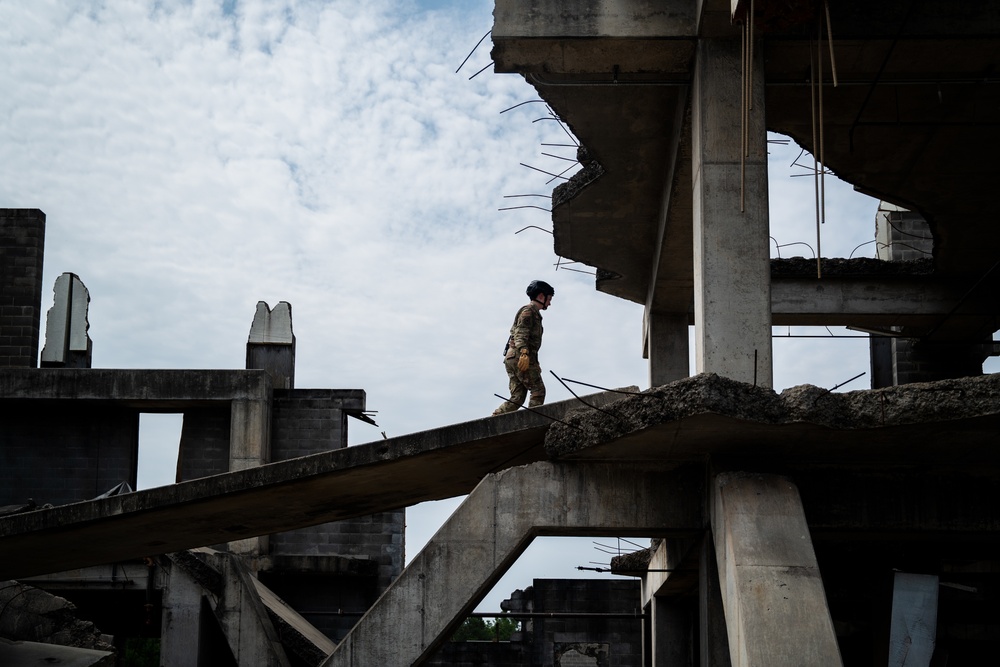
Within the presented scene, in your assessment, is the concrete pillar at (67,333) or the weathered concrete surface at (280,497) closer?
the weathered concrete surface at (280,497)

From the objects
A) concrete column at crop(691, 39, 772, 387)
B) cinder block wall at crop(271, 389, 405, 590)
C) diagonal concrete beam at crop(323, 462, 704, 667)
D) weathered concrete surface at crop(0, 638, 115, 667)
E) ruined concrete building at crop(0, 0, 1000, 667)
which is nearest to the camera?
ruined concrete building at crop(0, 0, 1000, 667)

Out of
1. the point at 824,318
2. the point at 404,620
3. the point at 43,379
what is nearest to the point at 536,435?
the point at 404,620

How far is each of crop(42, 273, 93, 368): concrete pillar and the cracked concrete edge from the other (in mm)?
17482

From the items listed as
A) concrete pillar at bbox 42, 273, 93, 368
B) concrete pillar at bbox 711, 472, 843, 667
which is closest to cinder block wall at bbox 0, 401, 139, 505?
concrete pillar at bbox 42, 273, 93, 368

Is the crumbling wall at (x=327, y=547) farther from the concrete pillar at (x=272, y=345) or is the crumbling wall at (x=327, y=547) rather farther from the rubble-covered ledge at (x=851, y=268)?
the rubble-covered ledge at (x=851, y=268)

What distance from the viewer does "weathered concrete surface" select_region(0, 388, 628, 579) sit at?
35.4 feet

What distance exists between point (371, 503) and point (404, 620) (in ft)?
7.55

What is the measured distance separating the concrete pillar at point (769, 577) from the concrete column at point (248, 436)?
1374 cm

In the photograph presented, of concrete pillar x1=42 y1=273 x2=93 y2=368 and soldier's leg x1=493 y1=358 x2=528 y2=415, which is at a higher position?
concrete pillar x1=42 y1=273 x2=93 y2=368

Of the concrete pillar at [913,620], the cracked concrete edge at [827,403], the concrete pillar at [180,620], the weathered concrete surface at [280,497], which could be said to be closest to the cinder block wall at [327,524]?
the concrete pillar at [180,620]

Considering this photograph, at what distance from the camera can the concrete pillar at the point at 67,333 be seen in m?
24.1

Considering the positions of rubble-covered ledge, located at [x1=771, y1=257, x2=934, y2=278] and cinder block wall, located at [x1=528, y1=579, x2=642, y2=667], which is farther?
cinder block wall, located at [x1=528, y1=579, x2=642, y2=667]

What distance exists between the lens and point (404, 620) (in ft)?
34.7

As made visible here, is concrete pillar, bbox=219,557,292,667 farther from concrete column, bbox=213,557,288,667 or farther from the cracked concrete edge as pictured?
the cracked concrete edge
